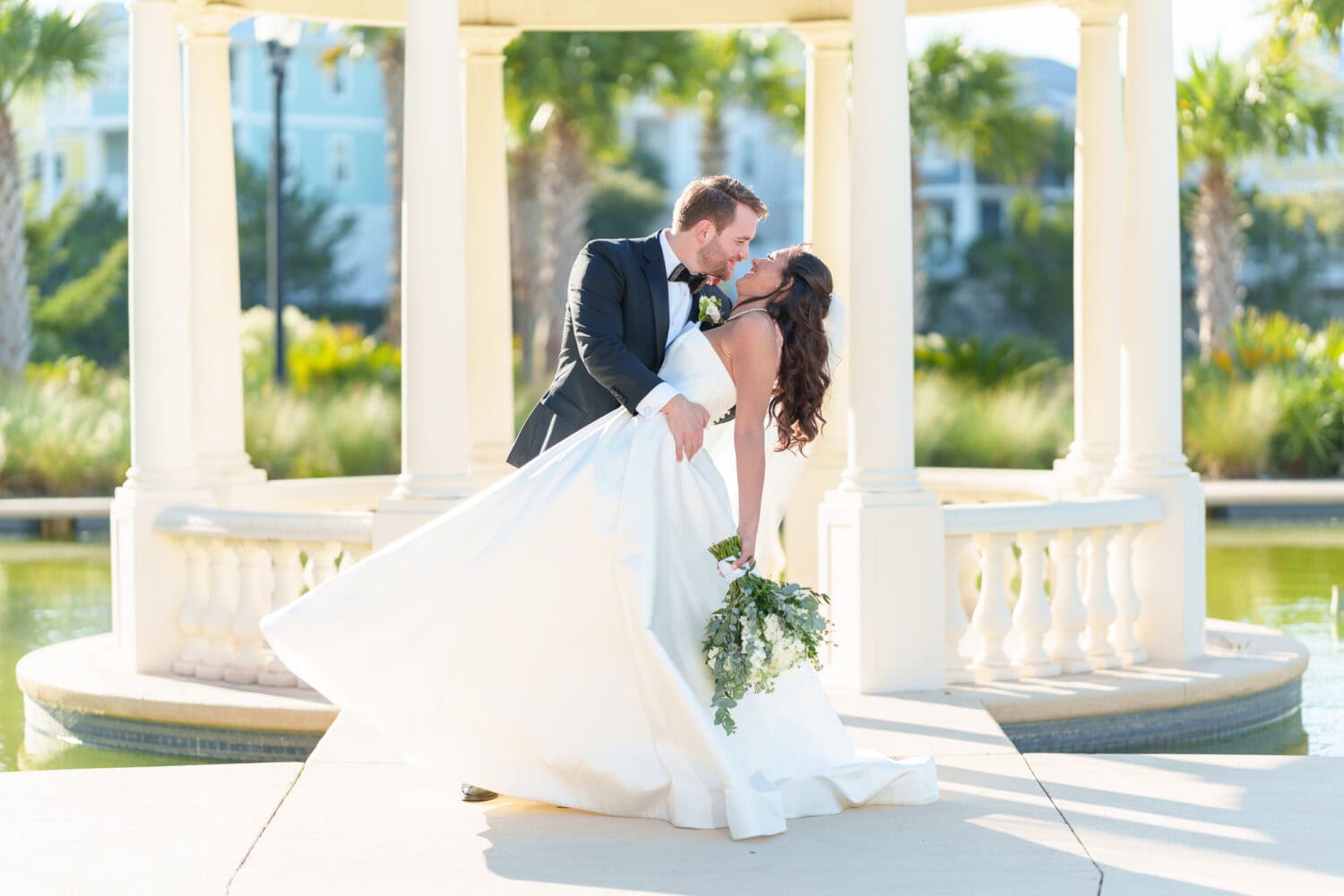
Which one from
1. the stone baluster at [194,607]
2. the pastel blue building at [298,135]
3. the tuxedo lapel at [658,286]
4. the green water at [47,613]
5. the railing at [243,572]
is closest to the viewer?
the tuxedo lapel at [658,286]

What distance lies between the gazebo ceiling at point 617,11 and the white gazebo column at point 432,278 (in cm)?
312

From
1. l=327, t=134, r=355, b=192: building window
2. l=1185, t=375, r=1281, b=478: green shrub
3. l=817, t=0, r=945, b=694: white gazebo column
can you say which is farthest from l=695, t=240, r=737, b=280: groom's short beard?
l=327, t=134, r=355, b=192: building window

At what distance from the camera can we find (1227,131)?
100 ft

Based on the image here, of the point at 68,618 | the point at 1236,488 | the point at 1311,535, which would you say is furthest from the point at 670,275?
the point at 1236,488

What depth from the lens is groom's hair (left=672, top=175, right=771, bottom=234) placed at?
6.55 metres

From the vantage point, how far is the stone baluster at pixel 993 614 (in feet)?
31.7

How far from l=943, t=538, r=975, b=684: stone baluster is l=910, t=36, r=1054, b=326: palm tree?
942 inches

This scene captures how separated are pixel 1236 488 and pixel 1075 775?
1520cm

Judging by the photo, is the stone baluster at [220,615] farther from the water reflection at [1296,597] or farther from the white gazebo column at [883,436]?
the water reflection at [1296,597]

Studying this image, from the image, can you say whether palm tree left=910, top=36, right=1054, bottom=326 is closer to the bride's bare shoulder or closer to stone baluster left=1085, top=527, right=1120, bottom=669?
stone baluster left=1085, top=527, right=1120, bottom=669

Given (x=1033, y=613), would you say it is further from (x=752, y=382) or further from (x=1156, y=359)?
(x=752, y=382)

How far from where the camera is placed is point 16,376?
91.3 feet

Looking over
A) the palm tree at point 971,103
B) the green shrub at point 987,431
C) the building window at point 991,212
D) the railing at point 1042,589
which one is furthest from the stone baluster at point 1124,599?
the building window at point 991,212

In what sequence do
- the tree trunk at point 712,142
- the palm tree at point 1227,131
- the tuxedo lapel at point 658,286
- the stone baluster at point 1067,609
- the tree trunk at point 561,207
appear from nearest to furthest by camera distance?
the tuxedo lapel at point 658,286 → the stone baluster at point 1067,609 → the palm tree at point 1227,131 → the tree trunk at point 561,207 → the tree trunk at point 712,142
